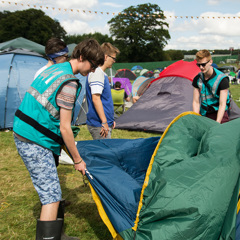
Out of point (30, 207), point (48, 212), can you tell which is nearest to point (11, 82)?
point (30, 207)

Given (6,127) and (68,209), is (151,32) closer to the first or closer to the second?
(6,127)

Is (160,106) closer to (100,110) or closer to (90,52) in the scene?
(100,110)

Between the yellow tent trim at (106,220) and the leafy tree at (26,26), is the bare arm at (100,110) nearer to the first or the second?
the yellow tent trim at (106,220)

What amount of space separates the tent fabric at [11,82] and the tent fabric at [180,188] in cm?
511

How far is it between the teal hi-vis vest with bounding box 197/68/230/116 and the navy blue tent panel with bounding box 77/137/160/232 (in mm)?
1430

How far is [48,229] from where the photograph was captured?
199cm

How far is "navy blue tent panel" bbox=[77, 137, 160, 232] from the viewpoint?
198cm

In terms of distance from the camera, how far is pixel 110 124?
11.1 feet

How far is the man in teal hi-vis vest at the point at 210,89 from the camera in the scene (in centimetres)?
354

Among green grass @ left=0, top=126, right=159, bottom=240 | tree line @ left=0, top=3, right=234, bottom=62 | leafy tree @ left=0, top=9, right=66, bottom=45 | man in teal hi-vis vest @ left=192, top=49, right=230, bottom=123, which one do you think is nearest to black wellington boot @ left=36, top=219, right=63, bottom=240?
green grass @ left=0, top=126, right=159, bottom=240

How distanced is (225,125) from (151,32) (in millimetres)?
50391

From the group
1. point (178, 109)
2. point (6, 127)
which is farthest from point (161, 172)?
point (6, 127)

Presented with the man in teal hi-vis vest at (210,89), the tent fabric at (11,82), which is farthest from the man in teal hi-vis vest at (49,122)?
the tent fabric at (11,82)

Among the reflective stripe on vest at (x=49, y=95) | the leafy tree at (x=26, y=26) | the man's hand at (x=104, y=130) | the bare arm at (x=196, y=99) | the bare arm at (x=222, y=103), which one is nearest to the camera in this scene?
the reflective stripe on vest at (x=49, y=95)
